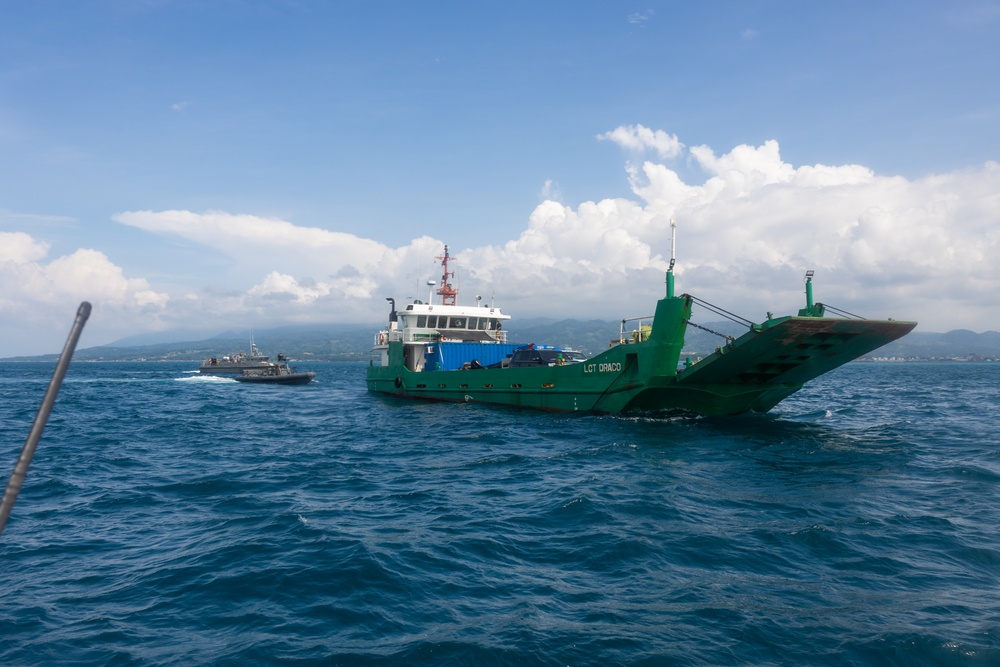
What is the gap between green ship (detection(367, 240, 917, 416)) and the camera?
643 inches

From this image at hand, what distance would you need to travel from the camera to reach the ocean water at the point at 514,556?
17.5ft

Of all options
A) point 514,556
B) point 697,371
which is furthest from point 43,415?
point 697,371

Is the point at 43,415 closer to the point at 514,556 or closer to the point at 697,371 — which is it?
the point at 514,556

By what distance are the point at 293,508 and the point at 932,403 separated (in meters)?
31.3

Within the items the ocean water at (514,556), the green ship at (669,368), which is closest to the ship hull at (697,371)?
the green ship at (669,368)

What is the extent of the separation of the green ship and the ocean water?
2.85 metres

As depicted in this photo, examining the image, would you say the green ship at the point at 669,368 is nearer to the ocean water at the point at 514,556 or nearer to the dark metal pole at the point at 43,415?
the ocean water at the point at 514,556

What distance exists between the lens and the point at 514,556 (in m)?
7.57

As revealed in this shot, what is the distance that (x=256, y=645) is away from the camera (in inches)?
209

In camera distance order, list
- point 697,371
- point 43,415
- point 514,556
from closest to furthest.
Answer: point 43,415
point 514,556
point 697,371

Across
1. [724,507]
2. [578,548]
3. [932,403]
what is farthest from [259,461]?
[932,403]

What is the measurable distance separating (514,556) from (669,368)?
39.9 feet

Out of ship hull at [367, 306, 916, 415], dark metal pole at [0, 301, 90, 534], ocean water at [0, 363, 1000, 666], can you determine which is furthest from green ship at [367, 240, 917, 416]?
dark metal pole at [0, 301, 90, 534]

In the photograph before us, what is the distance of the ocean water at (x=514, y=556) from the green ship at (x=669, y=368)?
2846 millimetres
